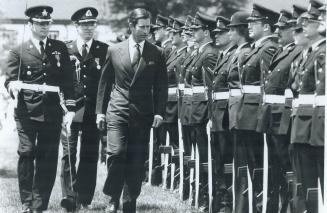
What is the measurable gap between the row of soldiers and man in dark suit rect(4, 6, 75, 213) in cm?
171

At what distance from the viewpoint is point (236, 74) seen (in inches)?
341

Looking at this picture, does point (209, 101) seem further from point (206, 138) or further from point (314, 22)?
point (314, 22)

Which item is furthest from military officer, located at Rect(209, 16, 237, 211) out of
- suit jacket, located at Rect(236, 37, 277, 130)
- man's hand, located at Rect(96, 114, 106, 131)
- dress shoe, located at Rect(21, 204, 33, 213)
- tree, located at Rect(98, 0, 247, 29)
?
tree, located at Rect(98, 0, 247, 29)

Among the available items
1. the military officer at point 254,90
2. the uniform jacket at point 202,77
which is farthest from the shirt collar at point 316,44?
the uniform jacket at point 202,77

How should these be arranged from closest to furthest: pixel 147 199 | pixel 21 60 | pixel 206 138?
1. pixel 21 60
2. pixel 206 138
3. pixel 147 199

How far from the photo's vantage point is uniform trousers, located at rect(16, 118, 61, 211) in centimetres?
888

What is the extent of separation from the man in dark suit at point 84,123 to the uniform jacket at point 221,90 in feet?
5.17

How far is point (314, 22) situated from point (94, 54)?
12.2 ft

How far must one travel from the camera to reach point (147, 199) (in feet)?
34.4

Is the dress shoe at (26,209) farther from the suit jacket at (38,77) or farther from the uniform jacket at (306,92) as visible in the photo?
the uniform jacket at (306,92)

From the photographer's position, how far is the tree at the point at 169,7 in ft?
106

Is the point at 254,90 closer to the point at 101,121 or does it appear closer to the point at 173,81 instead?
the point at 101,121

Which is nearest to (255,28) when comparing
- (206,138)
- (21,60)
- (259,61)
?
(259,61)

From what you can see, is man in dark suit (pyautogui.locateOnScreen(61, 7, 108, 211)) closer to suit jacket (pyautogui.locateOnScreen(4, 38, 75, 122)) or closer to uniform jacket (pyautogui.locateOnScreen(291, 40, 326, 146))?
suit jacket (pyautogui.locateOnScreen(4, 38, 75, 122))
